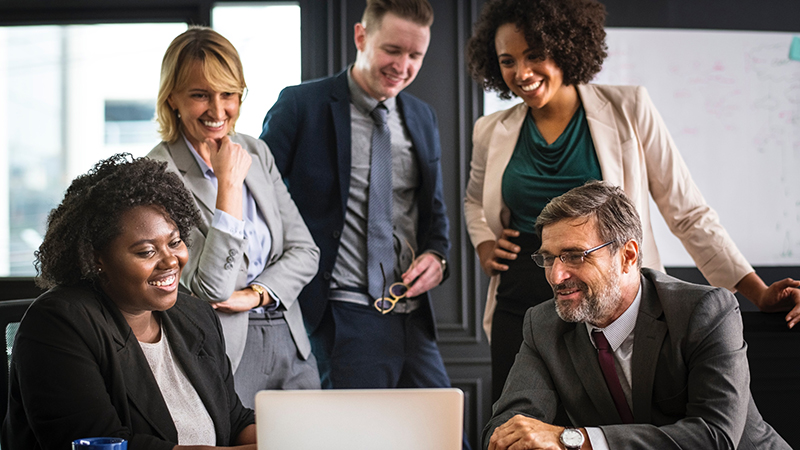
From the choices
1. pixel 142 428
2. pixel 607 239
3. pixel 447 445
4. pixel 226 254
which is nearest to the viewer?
pixel 447 445

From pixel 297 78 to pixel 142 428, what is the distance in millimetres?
2489

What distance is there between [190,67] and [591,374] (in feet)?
4.93

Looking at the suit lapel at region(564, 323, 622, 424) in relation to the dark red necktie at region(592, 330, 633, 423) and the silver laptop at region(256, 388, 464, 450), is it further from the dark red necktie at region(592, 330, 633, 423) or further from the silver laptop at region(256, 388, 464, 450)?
the silver laptop at region(256, 388, 464, 450)

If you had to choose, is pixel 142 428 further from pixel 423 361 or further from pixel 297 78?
pixel 297 78

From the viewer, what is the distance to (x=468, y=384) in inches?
138

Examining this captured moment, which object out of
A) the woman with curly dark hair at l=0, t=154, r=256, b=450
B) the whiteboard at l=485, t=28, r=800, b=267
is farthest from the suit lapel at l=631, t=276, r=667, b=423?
the whiteboard at l=485, t=28, r=800, b=267

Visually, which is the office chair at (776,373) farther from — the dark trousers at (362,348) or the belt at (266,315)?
the belt at (266,315)

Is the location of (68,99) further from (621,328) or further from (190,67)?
(621,328)

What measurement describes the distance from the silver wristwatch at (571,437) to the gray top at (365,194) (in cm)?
115

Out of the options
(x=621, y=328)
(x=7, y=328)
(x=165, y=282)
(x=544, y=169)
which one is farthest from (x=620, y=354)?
(x=7, y=328)

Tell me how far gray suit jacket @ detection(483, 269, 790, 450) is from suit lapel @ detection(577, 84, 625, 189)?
1.60 ft

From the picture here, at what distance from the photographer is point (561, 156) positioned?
2.28m

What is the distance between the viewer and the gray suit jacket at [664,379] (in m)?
1.48

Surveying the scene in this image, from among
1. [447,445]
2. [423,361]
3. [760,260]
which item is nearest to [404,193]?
[423,361]
